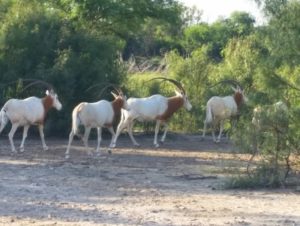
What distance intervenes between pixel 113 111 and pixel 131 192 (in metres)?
7.59

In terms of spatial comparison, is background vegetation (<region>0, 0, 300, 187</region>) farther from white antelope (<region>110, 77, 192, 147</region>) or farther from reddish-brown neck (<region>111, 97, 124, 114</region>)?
reddish-brown neck (<region>111, 97, 124, 114</region>)

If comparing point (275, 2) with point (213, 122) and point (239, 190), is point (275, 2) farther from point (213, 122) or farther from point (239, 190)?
point (213, 122)

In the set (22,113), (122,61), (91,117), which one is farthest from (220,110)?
(22,113)

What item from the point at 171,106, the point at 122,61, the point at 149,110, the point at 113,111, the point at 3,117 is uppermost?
the point at 122,61

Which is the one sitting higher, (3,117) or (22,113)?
(22,113)

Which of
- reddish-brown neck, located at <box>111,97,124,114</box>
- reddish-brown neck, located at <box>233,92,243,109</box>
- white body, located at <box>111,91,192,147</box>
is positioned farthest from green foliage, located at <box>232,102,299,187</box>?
reddish-brown neck, located at <box>233,92,243,109</box>

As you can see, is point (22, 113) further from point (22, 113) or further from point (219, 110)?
point (219, 110)

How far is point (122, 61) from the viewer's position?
31172 millimetres

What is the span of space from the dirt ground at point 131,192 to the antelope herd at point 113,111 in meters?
0.80

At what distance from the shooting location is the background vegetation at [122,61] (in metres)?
16.6

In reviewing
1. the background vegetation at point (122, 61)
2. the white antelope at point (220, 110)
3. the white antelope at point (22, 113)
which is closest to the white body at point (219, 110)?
the white antelope at point (220, 110)

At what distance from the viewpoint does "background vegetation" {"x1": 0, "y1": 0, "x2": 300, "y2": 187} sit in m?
16.6

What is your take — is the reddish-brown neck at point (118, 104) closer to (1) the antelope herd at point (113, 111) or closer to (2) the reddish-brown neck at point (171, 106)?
(1) the antelope herd at point (113, 111)

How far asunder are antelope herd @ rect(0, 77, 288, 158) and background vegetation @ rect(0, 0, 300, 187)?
1037 mm
